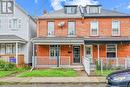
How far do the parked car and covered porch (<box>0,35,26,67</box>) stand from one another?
2539cm

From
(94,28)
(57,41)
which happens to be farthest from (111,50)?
(57,41)

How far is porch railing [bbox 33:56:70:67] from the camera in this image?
39.0 m

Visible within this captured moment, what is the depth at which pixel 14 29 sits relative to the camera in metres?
42.8

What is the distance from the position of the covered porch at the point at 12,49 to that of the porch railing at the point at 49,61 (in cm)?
251

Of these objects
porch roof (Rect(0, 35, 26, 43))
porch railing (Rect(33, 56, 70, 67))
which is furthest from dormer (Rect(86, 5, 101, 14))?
porch roof (Rect(0, 35, 26, 43))

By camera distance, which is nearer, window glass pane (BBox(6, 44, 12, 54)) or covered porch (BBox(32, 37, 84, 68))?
covered porch (BBox(32, 37, 84, 68))

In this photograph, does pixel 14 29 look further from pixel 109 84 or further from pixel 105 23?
pixel 109 84

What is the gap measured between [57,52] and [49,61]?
10.5 ft

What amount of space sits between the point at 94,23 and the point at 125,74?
27.4 m

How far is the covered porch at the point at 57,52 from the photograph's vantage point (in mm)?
39406

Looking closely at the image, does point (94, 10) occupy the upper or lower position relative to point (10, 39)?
upper

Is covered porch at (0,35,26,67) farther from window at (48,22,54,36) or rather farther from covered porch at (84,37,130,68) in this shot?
covered porch at (84,37,130,68)

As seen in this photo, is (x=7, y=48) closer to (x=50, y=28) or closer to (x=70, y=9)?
(x=50, y=28)

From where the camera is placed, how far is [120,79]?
15.1 meters
